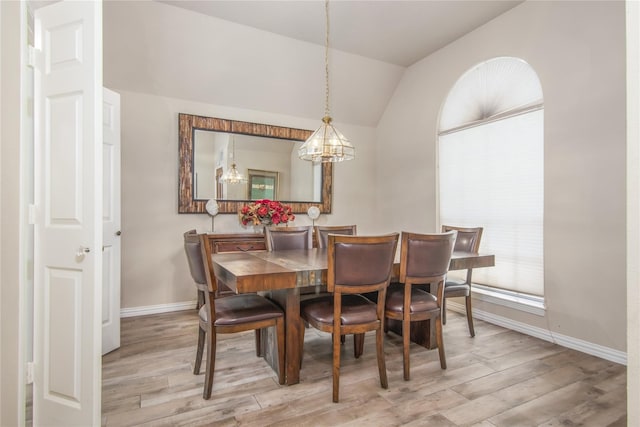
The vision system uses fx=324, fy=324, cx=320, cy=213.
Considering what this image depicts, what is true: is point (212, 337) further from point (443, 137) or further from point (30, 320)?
point (443, 137)

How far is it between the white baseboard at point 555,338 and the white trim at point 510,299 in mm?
141

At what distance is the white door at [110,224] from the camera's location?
101 inches

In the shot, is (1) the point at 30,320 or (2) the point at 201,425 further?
(1) the point at 30,320

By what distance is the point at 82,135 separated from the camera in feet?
5.17

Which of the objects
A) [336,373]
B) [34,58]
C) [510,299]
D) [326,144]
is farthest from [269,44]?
[510,299]

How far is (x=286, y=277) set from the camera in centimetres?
190

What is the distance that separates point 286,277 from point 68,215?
1.14 meters

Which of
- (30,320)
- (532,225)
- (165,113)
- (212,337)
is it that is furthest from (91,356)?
(532,225)

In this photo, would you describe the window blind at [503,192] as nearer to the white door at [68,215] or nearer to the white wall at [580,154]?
the white wall at [580,154]

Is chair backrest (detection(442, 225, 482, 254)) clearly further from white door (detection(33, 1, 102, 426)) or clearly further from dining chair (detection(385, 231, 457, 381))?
white door (detection(33, 1, 102, 426))

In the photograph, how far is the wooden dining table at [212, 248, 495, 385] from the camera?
6.04 ft

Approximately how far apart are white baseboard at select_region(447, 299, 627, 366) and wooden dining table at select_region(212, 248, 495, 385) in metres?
0.91

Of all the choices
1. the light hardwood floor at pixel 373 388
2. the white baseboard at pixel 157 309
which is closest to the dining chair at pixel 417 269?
the light hardwood floor at pixel 373 388

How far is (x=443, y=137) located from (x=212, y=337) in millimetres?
3455
